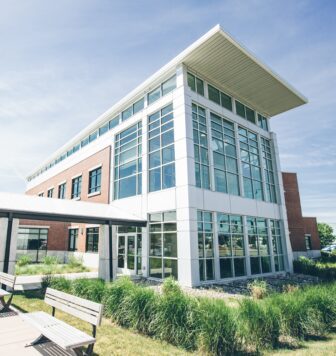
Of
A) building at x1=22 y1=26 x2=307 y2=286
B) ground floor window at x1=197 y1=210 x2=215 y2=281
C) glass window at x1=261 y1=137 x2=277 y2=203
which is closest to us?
ground floor window at x1=197 y1=210 x2=215 y2=281

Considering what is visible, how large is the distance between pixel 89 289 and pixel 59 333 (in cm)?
439

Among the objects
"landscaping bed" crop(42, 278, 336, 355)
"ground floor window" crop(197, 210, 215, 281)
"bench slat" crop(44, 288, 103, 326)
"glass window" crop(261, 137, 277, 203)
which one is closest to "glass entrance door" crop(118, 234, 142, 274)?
"ground floor window" crop(197, 210, 215, 281)

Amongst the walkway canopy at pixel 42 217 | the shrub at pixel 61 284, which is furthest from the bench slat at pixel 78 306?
the walkway canopy at pixel 42 217

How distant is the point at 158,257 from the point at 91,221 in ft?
14.0

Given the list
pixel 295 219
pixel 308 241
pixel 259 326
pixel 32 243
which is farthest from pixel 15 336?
pixel 308 241

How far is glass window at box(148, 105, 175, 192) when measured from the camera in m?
15.3

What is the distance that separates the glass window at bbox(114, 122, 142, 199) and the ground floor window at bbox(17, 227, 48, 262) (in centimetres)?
1290

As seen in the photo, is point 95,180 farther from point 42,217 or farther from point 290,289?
point 290,289

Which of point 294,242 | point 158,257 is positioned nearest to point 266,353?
point 158,257

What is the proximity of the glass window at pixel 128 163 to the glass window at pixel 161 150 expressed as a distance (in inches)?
51.0

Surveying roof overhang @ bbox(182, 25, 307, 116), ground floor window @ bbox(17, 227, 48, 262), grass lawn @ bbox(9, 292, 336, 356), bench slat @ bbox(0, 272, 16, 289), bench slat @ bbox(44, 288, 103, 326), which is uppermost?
roof overhang @ bbox(182, 25, 307, 116)

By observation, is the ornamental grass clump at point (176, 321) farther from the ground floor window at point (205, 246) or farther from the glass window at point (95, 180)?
the glass window at point (95, 180)

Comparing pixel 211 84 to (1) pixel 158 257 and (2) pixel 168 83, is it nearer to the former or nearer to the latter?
(2) pixel 168 83

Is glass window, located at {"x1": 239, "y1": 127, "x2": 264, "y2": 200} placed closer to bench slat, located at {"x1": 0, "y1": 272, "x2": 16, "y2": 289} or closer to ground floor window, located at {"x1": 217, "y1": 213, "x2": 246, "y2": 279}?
ground floor window, located at {"x1": 217, "y1": 213, "x2": 246, "y2": 279}
